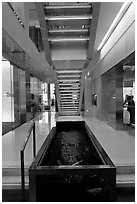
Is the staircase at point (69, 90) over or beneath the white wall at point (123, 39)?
beneath

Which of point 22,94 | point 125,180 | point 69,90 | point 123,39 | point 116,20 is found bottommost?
point 125,180

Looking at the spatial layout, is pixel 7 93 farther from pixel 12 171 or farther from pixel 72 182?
pixel 72 182

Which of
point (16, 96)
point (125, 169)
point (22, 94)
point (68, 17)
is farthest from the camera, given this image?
point (22, 94)

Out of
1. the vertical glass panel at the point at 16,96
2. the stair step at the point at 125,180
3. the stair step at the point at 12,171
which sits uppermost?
the vertical glass panel at the point at 16,96

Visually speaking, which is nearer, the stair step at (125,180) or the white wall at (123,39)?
the stair step at (125,180)

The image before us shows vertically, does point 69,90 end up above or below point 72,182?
above

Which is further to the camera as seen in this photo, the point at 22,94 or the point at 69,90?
the point at 69,90

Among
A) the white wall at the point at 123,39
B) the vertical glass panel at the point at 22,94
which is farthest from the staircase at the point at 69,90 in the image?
the white wall at the point at 123,39

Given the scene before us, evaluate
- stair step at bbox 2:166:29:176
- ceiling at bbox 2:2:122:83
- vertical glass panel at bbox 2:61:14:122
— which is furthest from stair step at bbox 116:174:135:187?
vertical glass panel at bbox 2:61:14:122

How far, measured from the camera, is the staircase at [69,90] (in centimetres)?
1372

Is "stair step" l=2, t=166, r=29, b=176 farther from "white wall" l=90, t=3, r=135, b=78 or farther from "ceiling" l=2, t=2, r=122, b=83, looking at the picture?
"white wall" l=90, t=3, r=135, b=78

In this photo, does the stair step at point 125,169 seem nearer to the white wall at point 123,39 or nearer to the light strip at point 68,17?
the white wall at point 123,39

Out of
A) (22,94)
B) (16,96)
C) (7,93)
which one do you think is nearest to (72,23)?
(7,93)

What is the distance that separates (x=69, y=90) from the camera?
15969 millimetres
